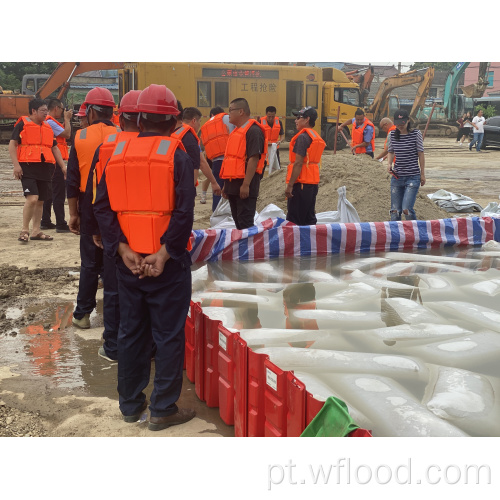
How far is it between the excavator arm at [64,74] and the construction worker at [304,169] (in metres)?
16.1

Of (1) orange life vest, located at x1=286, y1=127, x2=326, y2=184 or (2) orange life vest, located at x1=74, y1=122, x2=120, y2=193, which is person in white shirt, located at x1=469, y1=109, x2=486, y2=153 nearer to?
(1) orange life vest, located at x1=286, y1=127, x2=326, y2=184

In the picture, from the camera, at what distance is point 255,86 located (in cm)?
2103

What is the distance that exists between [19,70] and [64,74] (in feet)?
38.7

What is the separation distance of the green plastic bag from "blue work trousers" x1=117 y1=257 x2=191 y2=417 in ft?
3.15

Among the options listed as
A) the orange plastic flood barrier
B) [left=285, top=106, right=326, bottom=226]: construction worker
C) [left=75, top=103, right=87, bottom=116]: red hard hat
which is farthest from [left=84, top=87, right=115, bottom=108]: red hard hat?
[left=285, top=106, right=326, bottom=226]: construction worker

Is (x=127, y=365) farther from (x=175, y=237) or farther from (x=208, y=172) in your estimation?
(x=208, y=172)

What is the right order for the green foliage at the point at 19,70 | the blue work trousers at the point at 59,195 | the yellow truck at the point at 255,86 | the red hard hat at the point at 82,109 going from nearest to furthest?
the red hard hat at the point at 82,109, the blue work trousers at the point at 59,195, the yellow truck at the point at 255,86, the green foliage at the point at 19,70

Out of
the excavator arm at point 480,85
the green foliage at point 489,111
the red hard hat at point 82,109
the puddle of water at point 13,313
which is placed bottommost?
the puddle of water at point 13,313

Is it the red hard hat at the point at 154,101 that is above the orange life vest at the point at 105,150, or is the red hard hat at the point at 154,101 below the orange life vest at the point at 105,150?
above

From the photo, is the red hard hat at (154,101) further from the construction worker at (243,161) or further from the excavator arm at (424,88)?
the excavator arm at (424,88)

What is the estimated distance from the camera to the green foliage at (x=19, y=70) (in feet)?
99.3

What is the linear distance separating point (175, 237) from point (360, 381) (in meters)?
1.13

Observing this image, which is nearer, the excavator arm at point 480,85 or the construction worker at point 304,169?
the construction worker at point 304,169

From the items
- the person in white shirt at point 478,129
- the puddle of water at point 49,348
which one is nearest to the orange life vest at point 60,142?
the puddle of water at point 49,348
